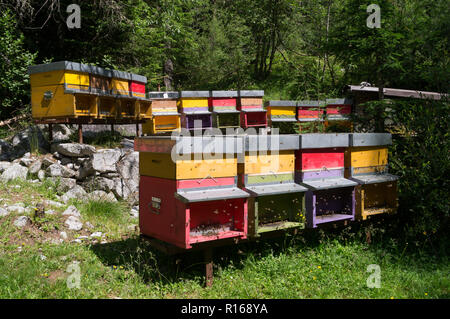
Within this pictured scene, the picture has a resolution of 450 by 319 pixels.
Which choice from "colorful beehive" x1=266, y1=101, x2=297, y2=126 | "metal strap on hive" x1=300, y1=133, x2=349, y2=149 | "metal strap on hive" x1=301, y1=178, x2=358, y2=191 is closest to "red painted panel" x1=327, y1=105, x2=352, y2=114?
"colorful beehive" x1=266, y1=101, x2=297, y2=126

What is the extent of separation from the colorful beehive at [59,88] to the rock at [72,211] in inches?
78.1

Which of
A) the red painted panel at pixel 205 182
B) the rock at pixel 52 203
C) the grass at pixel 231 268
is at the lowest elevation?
the grass at pixel 231 268

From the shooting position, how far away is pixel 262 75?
21.5 m

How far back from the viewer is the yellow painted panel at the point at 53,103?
6.99 metres

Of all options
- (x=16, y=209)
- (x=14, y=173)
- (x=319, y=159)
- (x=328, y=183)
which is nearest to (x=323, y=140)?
(x=319, y=159)

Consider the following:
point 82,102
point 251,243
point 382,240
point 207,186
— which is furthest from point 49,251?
point 382,240

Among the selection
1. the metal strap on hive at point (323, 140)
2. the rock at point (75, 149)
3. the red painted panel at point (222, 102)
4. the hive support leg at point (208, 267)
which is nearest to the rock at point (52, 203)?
the rock at point (75, 149)

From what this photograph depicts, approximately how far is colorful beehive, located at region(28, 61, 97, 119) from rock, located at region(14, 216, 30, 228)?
2407 millimetres

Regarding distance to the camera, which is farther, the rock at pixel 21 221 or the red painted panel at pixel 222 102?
the red painted panel at pixel 222 102

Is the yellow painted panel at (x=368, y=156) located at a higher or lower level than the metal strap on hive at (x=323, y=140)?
lower

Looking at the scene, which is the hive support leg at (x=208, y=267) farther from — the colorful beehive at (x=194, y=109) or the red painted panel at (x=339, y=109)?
the red painted panel at (x=339, y=109)

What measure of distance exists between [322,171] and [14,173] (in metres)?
5.73

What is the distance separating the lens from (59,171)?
7227 millimetres

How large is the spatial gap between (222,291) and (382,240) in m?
2.88
